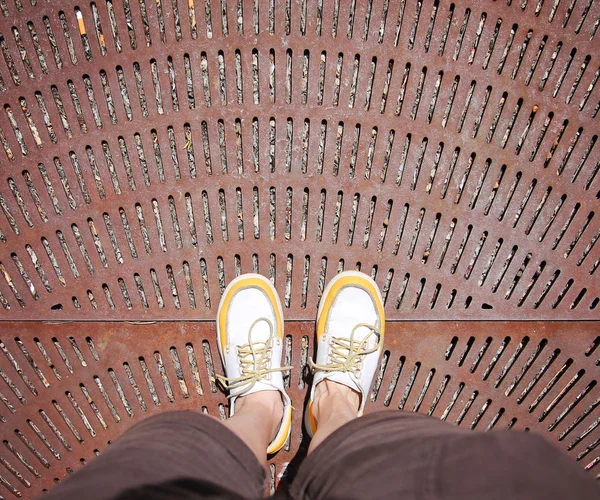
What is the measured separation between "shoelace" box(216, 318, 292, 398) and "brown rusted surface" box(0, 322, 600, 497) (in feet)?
0.13

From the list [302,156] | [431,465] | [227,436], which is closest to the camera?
[431,465]

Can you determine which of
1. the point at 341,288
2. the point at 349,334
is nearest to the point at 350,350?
the point at 349,334

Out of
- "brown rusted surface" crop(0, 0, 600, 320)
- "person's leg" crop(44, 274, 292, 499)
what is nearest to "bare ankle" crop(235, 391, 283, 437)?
"person's leg" crop(44, 274, 292, 499)

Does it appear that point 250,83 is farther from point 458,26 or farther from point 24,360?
point 24,360

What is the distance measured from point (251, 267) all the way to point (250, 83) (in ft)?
1.15

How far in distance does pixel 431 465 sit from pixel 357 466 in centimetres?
11

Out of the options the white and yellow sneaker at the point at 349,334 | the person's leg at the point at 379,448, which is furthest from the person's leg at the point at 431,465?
the white and yellow sneaker at the point at 349,334

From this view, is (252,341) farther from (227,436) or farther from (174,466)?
(174,466)

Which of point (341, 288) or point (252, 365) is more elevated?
point (341, 288)

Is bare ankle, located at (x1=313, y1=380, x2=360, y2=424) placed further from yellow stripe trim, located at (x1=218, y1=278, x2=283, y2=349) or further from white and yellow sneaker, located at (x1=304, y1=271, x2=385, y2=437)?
yellow stripe trim, located at (x1=218, y1=278, x2=283, y2=349)

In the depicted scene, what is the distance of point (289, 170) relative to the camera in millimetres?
978

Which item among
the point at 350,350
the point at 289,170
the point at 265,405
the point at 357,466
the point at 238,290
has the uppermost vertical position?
the point at 289,170

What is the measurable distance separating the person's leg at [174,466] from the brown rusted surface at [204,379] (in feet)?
0.71

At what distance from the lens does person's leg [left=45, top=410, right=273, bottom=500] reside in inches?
25.0
